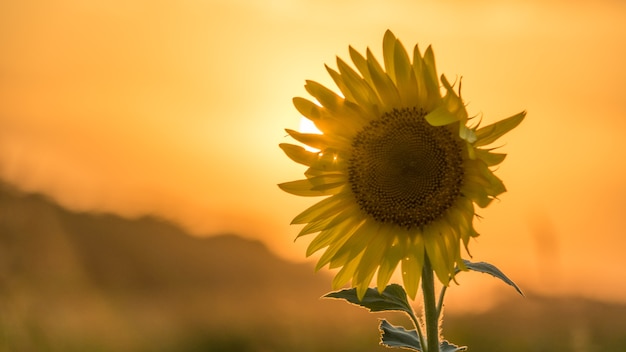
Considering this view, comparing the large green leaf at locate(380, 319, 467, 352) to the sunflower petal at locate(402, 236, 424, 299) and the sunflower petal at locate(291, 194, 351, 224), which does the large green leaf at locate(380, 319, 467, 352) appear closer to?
the sunflower petal at locate(402, 236, 424, 299)

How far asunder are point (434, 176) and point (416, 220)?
18 cm

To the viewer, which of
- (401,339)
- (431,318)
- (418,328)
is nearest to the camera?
(431,318)

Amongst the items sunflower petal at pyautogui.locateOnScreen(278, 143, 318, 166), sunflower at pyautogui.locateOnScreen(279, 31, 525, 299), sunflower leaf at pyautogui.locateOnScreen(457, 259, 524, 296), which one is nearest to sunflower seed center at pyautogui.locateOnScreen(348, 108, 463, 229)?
sunflower at pyautogui.locateOnScreen(279, 31, 525, 299)

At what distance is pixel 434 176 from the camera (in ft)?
11.8

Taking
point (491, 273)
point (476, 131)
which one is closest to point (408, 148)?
point (476, 131)

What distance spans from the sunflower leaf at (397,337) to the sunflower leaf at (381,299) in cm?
12

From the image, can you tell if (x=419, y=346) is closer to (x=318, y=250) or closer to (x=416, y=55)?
(x=318, y=250)

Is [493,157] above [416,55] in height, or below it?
below

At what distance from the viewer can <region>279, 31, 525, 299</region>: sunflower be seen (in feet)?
11.1

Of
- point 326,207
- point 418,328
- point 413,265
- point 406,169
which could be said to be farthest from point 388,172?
point 418,328

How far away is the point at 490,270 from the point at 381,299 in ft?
1.42

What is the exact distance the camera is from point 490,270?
3305 mm

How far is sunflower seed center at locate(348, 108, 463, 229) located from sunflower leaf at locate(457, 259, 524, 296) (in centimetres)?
27

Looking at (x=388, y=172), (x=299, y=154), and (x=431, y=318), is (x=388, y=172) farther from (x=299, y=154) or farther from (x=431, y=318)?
(x=431, y=318)
